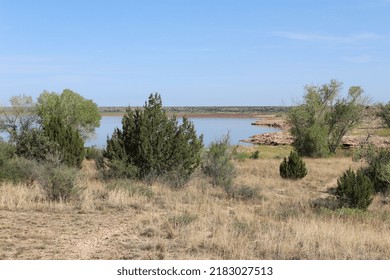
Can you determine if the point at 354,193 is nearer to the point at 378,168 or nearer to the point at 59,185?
the point at 378,168

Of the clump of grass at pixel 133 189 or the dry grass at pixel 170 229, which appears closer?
the dry grass at pixel 170 229

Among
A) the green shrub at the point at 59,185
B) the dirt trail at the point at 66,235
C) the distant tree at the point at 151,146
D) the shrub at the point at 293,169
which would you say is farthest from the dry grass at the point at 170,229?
the shrub at the point at 293,169

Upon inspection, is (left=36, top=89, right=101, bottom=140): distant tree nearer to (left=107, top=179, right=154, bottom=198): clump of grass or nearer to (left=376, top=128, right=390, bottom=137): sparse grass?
(left=107, top=179, right=154, bottom=198): clump of grass

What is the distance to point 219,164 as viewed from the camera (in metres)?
18.7

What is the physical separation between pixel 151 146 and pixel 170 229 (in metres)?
8.70

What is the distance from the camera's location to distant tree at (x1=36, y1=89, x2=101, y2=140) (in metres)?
42.9

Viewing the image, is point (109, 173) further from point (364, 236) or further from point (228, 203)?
point (364, 236)

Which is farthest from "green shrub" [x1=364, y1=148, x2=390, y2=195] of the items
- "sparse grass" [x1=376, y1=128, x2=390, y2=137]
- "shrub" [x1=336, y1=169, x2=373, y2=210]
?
"sparse grass" [x1=376, y1=128, x2=390, y2=137]

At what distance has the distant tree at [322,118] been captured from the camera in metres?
42.2

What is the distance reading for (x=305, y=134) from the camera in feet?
139

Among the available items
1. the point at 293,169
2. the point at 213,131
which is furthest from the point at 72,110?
the point at 213,131

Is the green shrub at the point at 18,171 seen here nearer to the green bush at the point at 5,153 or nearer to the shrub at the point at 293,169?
the green bush at the point at 5,153

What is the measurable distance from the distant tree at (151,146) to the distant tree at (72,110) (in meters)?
25.5
